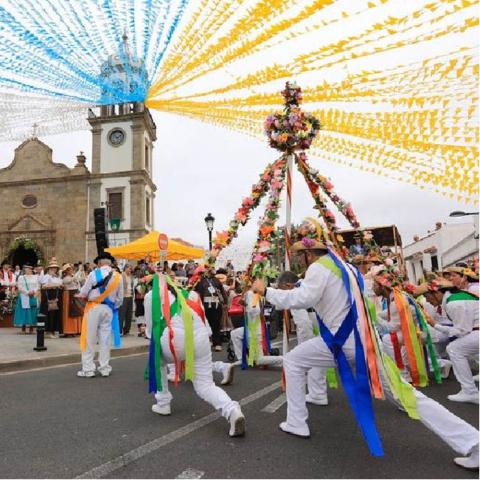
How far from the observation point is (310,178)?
6.40m

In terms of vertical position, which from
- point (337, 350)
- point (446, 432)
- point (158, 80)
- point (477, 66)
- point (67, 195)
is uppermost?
point (67, 195)

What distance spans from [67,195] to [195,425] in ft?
105

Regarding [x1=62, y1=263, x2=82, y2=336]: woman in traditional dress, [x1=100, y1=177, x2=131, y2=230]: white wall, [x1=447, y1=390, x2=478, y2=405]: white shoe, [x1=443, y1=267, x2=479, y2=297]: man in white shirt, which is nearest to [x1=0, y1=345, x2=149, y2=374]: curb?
[x1=62, y1=263, x2=82, y2=336]: woman in traditional dress

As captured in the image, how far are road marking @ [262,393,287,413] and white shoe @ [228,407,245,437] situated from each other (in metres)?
1.01

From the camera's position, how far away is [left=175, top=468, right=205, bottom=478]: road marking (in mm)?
3133

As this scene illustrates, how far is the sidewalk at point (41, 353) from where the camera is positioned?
7625mm

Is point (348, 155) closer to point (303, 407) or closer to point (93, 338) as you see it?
point (303, 407)

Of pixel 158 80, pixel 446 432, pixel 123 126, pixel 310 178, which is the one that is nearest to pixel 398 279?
pixel 310 178

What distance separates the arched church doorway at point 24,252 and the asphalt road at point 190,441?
29356 mm

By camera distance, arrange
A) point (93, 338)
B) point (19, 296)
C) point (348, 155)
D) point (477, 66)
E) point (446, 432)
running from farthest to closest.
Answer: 1. point (19, 296)
2. point (93, 338)
3. point (348, 155)
4. point (477, 66)
5. point (446, 432)

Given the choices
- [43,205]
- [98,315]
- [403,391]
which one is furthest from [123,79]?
[43,205]

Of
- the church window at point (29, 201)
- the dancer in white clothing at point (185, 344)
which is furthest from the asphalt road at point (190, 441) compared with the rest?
the church window at point (29, 201)

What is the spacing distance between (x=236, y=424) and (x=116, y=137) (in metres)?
32.2

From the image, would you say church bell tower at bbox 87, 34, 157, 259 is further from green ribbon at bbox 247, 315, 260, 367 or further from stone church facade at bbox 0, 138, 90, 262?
green ribbon at bbox 247, 315, 260, 367
